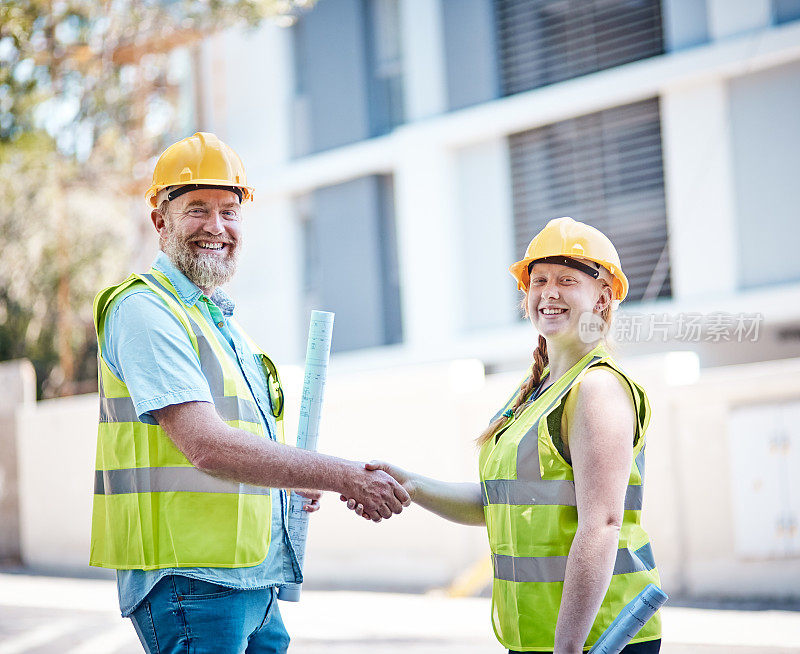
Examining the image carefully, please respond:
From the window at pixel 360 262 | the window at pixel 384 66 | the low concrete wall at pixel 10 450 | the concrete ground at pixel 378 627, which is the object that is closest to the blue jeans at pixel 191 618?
the concrete ground at pixel 378 627

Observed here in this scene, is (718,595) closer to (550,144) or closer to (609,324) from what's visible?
(609,324)

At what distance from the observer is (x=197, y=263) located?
3445 mm

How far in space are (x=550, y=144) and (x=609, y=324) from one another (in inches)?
541

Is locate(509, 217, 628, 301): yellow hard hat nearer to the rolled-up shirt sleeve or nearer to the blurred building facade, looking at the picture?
the rolled-up shirt sleeve

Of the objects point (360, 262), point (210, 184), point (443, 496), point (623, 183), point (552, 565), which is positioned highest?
point (623, 183)

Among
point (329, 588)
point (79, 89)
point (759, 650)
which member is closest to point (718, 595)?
point (759, 650)

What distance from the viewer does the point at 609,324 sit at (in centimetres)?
330

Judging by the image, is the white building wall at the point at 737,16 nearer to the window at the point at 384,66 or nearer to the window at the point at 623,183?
the window at the point at 623,183

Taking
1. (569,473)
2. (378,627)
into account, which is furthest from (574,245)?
(378,627)

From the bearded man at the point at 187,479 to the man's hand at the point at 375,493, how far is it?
25 millimetres

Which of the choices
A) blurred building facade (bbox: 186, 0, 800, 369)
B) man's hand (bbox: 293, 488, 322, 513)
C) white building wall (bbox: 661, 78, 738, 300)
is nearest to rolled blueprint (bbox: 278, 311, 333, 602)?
man's hand (bbox: 293, 488, 322, 513)

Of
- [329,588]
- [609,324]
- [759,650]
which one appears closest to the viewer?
[609,324]

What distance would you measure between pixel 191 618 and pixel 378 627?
5.78m

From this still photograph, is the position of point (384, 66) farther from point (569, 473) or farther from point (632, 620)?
point (632, 620)
